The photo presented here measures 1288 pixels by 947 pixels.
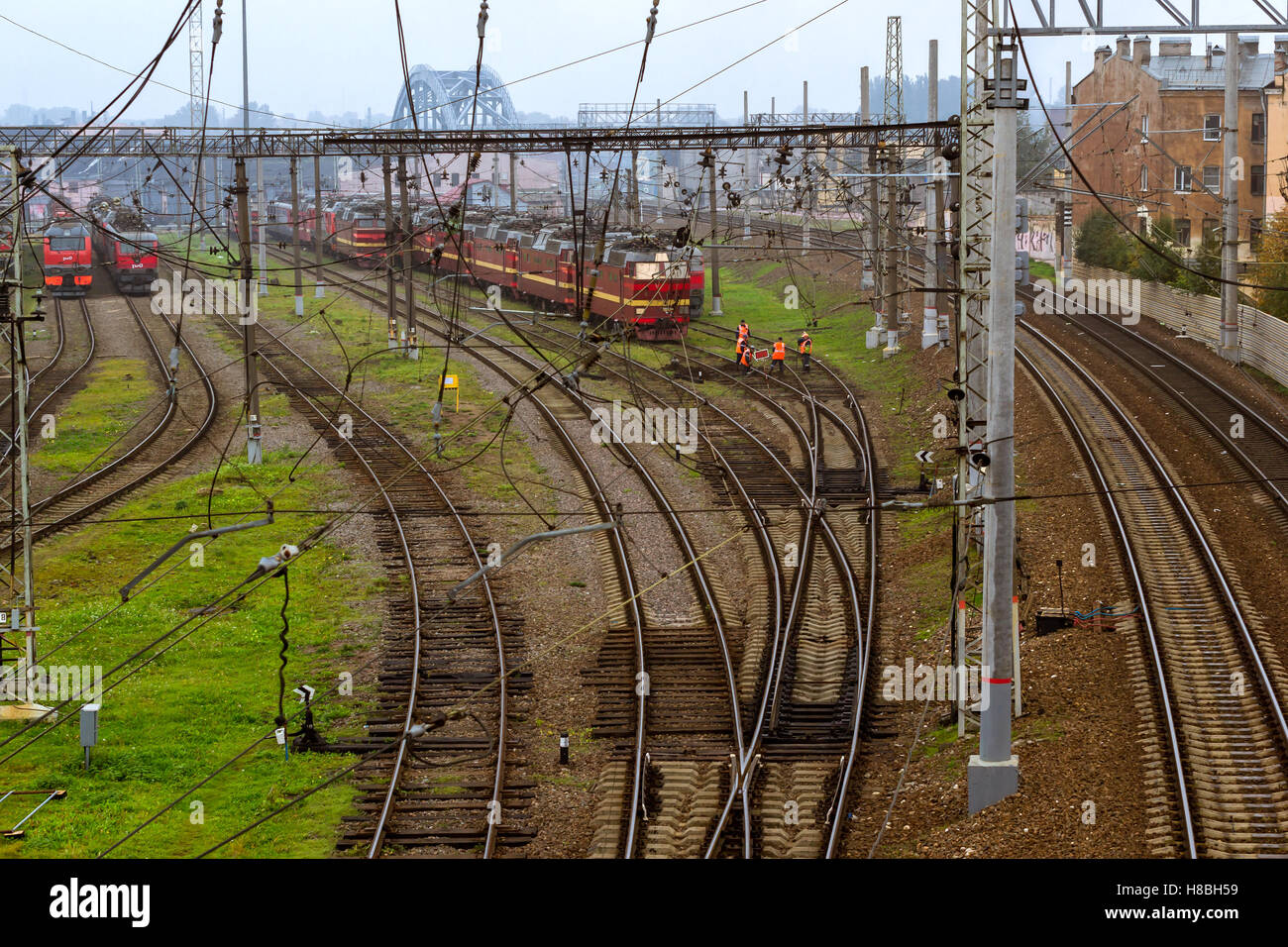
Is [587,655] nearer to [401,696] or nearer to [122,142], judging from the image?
[401,696]

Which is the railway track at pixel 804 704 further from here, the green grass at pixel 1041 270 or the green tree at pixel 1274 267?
the green grass at pixel 1041 270

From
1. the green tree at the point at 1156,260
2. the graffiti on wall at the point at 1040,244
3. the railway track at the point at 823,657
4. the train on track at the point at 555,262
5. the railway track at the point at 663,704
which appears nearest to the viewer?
the railway track at the point at 663,704

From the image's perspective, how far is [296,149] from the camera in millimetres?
27297

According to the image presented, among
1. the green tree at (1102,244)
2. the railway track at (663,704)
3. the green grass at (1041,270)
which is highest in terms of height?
the green tree at (1102,244)

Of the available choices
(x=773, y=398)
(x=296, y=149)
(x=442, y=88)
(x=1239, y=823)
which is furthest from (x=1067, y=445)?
(x=442, y=88)

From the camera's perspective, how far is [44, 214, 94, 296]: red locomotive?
4875cm

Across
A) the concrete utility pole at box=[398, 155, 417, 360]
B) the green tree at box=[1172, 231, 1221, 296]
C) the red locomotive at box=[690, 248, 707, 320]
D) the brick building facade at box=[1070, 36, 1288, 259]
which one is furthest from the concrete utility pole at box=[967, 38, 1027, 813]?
the brick building facade at box=[1070, 36, 1288, 259]

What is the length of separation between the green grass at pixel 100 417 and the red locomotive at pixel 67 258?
14.1 metres

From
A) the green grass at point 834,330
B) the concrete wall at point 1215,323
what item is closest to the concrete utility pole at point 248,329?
the green grass at point 834,330

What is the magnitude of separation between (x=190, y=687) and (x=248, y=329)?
33.4 ft

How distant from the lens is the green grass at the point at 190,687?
476 inches

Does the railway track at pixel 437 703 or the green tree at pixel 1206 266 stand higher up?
the green tree at pixel 1206 266

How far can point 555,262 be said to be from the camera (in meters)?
41.2

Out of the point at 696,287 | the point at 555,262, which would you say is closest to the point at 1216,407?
the point at 696,287
